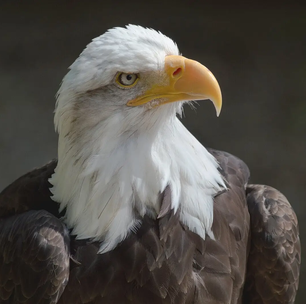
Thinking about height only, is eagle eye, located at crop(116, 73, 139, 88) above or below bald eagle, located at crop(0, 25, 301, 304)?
above

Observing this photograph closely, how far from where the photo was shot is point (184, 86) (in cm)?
264

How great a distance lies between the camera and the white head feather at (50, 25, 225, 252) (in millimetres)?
2648

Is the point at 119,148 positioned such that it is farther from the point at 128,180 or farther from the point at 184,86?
the point at 184,86

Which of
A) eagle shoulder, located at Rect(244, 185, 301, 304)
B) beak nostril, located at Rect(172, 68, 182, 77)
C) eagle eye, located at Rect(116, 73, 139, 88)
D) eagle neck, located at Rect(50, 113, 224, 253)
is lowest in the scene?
eagle shoulder, located at Rect(244, 185, 301, 304)

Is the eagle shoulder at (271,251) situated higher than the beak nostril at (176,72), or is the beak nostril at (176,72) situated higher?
the beak nostril at (176,72)

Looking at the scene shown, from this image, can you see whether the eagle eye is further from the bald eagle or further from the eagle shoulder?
the eagle shoulder

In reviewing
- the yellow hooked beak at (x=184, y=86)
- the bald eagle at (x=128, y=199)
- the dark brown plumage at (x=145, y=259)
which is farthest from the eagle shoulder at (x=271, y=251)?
the yellow hooked beak at (x=184, y=86)

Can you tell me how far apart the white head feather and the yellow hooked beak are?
42mm

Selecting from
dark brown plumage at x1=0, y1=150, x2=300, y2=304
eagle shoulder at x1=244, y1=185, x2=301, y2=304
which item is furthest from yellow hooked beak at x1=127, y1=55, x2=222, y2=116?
eagle shoulder at x1=244, y1=185, x2=301, y2=304

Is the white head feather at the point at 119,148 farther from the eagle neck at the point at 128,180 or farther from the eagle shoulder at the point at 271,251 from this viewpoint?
the eagle shoulder at the point at 271,251

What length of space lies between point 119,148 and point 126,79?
0.31 metres

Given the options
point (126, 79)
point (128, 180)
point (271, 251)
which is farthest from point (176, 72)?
point (271, 251)

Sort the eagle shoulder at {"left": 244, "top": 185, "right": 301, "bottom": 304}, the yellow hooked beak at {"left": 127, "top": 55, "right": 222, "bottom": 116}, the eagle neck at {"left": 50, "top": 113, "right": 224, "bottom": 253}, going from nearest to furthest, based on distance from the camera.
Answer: the yellow hooked beak at {"left": 127, "top": 55, "right": 222, "bottom": 116}
the eagle neck at {"left": 50, "top": 113, "right": 224, "bottom": 253}
the eagle shoulder at {"left": 244, "top": 185, "right": 301, "bottom": 304}

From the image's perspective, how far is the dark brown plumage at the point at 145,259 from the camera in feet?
9.16
